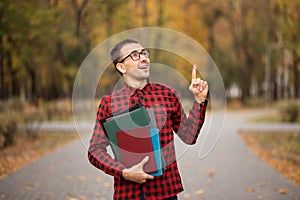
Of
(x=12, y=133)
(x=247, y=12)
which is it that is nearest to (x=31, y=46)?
(x=12, y=133)

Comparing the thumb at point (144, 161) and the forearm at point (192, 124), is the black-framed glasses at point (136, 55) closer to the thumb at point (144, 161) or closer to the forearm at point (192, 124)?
the forearm at point (192, 124)

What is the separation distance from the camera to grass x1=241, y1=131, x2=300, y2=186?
1074 centimetres

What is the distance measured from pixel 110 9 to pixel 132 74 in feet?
95.6

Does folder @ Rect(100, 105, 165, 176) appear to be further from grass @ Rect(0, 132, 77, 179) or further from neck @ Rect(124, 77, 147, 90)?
grass @ Rect(0, 132, 77, 179)

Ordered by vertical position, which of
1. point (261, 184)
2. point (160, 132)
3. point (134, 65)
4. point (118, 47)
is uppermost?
point (118, 47)

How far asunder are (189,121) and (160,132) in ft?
0.77

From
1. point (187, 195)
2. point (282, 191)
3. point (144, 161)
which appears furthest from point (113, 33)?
point (144, 161)

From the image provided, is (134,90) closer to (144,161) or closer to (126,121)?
(126,121)

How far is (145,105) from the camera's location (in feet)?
9.96

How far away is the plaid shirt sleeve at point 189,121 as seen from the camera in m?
3.13

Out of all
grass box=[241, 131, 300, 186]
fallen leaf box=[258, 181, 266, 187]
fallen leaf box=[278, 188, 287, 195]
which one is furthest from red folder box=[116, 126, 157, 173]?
grass box=[241, 131, 300, 186]

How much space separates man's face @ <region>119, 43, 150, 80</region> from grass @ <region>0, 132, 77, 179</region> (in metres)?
7.66

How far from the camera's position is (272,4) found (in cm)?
4275

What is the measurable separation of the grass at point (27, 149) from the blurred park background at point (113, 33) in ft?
0.74
